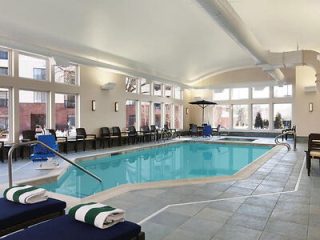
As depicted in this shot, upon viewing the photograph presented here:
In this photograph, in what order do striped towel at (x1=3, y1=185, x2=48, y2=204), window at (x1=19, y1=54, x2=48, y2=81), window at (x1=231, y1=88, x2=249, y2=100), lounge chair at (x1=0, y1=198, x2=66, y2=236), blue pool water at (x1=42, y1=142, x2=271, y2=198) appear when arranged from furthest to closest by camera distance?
window at (x1=231, y1=88, x2=249, y2=100), window at (x1=19, y1=54, x2=48, y2=81), blue pool water at (x1=42, y1=142, x2=271, y2=198), striped towel at (x1=3, y1=185, x2=48, y2=204), lounge chair at (x1=0, y1=198, x2=66, y2=236)

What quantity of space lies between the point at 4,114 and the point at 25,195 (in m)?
6.36

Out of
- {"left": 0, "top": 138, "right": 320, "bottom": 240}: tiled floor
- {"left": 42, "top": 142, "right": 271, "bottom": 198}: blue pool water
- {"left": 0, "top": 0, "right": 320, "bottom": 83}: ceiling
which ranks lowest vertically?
{"left": 42, "top": 142, "right": 271, "bottom": 198}: blue pool water

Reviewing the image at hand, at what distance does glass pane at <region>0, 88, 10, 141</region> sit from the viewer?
7.67 metres

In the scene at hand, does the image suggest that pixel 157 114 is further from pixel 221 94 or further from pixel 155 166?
pixel 155 166

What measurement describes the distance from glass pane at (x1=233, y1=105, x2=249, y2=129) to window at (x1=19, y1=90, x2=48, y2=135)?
10787 mm

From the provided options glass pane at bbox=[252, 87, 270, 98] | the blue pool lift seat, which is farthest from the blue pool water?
glass pane at bbox=[252, 87, 270, 98]

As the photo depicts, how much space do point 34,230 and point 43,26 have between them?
6.21m

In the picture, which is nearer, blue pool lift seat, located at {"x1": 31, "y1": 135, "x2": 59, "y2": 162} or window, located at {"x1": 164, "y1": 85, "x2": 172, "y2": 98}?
blue pool lift seat, located at {"x1": 31, "y1": 135, "x2": 59, "y2": 162}

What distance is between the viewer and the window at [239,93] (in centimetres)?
1569

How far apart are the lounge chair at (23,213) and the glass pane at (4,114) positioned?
6.08m

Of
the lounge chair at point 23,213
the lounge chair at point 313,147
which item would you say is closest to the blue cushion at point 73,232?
the lounge chair at point 23,213

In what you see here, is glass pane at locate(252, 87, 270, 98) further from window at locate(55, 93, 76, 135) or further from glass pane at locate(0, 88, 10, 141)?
glass pane at locate(0, 88, 10, 141)

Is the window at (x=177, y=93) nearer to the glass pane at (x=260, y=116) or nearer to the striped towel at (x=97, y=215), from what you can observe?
the glass pane at (x=260, y=116)

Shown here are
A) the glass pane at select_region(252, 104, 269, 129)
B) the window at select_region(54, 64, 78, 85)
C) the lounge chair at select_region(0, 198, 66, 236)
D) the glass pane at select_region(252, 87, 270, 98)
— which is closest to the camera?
the lounge chair at select_region(0, 198, 66, 236)
